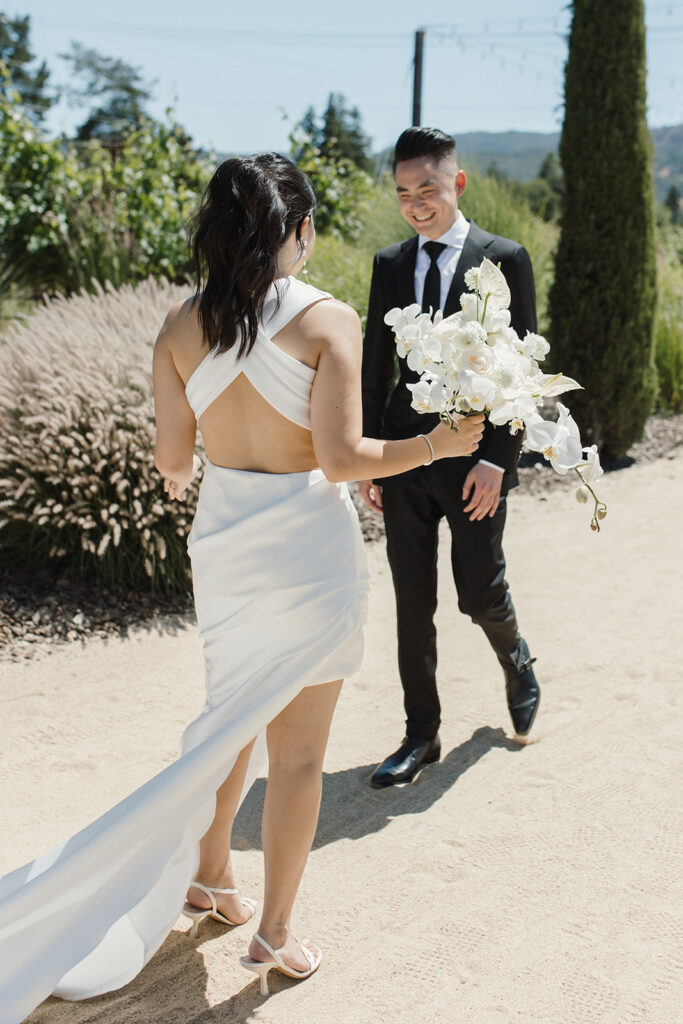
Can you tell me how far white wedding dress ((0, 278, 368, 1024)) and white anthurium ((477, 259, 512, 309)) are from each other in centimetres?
44

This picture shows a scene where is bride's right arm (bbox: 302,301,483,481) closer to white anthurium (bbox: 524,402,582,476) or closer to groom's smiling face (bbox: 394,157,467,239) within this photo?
white anthurium (bbox: 524,402,582,476)

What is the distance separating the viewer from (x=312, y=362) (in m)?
2.00

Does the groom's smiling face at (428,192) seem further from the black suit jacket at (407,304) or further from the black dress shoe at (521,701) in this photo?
the black dress shoe at (521,701)

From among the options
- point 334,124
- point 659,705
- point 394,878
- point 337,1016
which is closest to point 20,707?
point 394,878

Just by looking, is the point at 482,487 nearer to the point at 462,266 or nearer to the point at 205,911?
the point at 462,266

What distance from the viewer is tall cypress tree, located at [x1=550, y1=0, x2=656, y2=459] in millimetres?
8055

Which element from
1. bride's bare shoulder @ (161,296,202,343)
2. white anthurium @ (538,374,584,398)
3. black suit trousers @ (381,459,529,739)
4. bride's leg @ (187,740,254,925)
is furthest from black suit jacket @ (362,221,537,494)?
bride's leg @ (187,740,254,925)

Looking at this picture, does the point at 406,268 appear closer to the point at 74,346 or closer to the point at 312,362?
the point at 312,362

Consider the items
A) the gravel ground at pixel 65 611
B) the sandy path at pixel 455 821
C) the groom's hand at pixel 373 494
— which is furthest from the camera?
the gravel ground at pixel 65 611

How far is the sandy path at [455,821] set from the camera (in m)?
2.21

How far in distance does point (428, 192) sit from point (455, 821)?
2.12 meters

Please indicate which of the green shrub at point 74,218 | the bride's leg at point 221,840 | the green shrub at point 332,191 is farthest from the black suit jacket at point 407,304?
the green shrub at point 332,191

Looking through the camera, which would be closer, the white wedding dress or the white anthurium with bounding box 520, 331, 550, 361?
the white wedding dress

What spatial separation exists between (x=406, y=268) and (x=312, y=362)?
1298 mm
